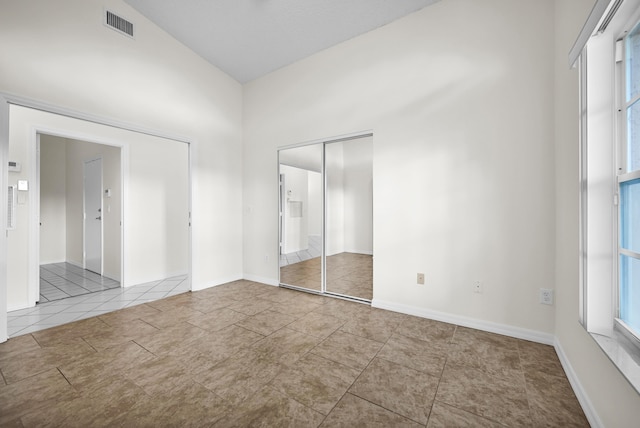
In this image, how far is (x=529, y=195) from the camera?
2285 millimetres

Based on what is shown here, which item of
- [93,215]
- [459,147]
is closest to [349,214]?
[459,147]

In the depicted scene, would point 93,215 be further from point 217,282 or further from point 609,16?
point 609,16

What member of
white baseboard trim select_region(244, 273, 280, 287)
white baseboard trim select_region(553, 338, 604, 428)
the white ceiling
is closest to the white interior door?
white baseboard trim select_region(244, 273, 280, 287)

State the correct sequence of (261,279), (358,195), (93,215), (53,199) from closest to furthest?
(358,195) < (261,279) < (93,215) < (53,199)

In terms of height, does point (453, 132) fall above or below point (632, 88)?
above

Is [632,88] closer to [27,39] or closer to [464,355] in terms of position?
[464,355]

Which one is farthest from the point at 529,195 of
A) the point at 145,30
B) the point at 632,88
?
the point at 145,30

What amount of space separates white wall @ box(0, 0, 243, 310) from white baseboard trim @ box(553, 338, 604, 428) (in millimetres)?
3959

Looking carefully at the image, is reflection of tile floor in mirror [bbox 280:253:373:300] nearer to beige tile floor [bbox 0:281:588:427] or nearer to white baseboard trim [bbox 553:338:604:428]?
beige tile floor [bbox 0:281:588:427]

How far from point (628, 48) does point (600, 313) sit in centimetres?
141

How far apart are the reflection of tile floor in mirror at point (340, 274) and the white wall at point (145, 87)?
101 cm

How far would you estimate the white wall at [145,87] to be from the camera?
2422mm

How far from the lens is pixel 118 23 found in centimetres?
298

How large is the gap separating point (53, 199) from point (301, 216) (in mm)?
5792
